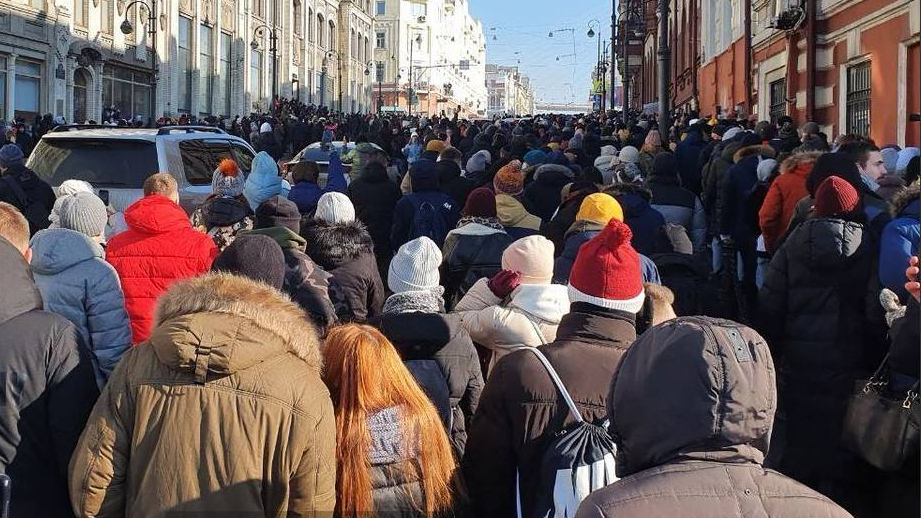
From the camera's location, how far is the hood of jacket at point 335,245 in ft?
21.5

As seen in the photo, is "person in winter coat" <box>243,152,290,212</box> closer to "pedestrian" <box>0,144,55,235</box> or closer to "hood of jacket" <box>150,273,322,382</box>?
"pedestrian" <box>0,144,55,235</box>

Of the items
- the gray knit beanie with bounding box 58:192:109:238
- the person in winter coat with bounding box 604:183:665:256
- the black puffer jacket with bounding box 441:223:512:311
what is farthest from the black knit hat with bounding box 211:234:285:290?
the person in winter coat with bounding box 604:183:665:256

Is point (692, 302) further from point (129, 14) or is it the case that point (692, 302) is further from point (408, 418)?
point (129, 14)

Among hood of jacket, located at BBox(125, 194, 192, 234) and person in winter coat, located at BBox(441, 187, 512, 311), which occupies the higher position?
hood of jacket, located at BBox(125, 194, 192, 234)

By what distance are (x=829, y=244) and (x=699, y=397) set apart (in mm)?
3670

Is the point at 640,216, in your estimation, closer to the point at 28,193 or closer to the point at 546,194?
the point at 546,194

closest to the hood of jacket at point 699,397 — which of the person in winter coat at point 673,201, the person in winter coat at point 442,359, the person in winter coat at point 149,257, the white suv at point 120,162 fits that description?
the person in winter coat at point 442,359

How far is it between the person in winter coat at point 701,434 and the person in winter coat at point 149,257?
12.4 feet

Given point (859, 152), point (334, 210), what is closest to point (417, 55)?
point (859, 152)

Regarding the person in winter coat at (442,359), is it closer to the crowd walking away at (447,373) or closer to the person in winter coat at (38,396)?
the crowd walking away at (447,373)

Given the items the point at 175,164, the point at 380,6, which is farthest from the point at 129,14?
the point at 380,6

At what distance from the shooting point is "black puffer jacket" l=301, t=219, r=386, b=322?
6.47 meters

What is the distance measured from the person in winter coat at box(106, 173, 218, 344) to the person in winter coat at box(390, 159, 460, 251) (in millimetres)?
3611

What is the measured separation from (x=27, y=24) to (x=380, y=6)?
7994 centimetres
